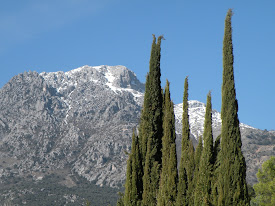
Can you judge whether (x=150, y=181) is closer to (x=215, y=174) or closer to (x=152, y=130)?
(x=152, y=130)

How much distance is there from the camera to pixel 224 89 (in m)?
24.2

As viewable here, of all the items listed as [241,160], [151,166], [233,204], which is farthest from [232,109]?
[151,166]

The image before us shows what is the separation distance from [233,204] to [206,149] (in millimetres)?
4620

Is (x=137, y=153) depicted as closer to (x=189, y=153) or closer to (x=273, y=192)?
(x=189, y=153)

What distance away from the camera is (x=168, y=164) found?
88.0ft

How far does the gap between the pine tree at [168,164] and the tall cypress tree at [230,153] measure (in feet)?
12.2

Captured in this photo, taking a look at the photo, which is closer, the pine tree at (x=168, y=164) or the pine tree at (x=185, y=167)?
the pine tree at (x=185, y=167)

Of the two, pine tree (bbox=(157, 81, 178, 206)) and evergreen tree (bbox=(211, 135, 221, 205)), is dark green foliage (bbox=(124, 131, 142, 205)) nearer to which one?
pine tree (bbox=(157, 81, 178, 206))

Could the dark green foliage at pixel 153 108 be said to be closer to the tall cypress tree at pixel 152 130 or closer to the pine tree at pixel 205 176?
the tall cypress tree at pixel 152 130

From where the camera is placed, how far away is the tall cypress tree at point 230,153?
22609 millimetres

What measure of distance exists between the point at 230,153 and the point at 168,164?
4.90 m

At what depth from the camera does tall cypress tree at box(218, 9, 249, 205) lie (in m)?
22.6

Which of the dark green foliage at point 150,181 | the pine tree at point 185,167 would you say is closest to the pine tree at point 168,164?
the pine tree at point 185,167

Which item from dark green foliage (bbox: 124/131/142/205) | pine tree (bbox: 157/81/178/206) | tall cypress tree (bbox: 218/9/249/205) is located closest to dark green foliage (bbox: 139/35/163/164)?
dark green foliage (bbox: 124/131/142/205)
